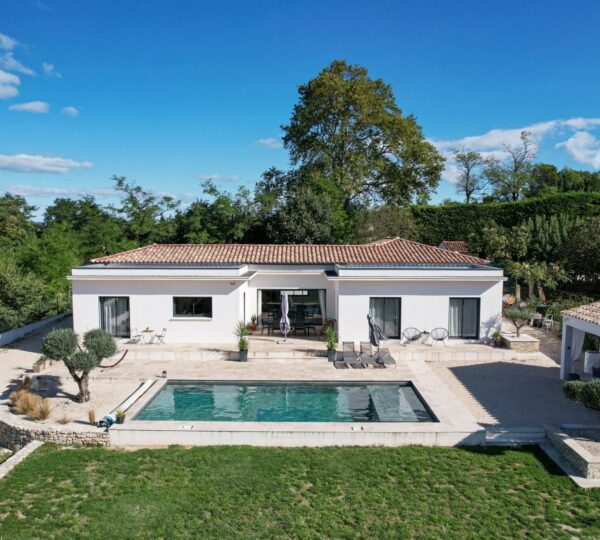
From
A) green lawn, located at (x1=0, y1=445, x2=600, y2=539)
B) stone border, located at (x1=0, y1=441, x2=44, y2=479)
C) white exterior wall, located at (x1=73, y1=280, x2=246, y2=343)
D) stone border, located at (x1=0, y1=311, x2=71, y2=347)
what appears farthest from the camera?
stone border, located at (x1=0, y1=311, x2=71, y2=347)

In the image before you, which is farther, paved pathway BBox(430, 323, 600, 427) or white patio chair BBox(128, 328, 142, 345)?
white patio chair BBox(128, 328, 142, 345)

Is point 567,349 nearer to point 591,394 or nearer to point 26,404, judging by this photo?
point 591,394

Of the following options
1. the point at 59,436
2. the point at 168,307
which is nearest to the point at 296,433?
the point at 59,436

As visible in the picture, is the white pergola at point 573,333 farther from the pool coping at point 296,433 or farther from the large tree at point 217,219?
the large tree at point 217,219

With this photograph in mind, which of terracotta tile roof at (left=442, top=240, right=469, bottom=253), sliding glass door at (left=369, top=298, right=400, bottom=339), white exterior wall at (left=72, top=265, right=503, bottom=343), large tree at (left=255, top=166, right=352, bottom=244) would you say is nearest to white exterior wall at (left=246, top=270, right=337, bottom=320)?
white exterior wall at (left=72, top=265, right=503, bottom=343)

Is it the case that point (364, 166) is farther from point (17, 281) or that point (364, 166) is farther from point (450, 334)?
point (17, 281)

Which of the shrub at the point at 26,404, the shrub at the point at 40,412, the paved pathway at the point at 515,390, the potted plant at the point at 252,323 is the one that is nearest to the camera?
the shrub at the point at 40,412

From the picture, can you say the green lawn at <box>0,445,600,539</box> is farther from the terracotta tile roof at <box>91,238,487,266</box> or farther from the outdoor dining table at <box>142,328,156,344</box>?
the terracotta tile roof at <box>91,238,487,266</box>

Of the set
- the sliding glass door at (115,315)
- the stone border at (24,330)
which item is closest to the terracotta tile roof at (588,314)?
the sliding glass door at (115,315)
